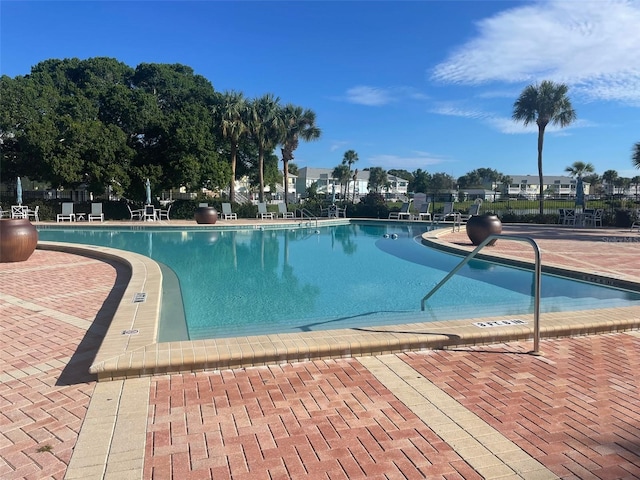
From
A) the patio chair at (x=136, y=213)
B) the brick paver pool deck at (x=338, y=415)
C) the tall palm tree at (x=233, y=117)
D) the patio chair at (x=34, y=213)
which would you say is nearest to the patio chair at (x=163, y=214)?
the patio chair at (x=136, y=213)

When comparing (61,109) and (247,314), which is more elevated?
(61,109)

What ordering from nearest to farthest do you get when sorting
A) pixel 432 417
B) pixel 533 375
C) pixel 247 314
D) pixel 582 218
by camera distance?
pixel 432 417, pixel 533 375, pixel 247 314, pixel 582 218

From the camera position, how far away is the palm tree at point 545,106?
28000mm

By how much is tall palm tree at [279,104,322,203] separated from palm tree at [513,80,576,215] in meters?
14.8

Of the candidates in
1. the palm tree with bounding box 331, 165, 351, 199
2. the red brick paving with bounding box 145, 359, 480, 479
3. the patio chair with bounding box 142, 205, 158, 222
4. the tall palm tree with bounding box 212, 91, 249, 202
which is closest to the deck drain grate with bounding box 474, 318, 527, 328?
the red brick paving with bounding box 145, 359, 480, 479

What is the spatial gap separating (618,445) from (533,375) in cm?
104

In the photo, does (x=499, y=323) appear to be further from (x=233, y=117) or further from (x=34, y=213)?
(x=233, y=117)

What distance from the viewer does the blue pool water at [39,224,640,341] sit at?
5809 millimetres

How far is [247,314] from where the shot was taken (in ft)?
19.9

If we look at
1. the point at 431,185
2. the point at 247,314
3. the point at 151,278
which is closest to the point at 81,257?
the point at 151,278

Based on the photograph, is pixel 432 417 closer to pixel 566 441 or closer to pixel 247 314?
pixel 566 441

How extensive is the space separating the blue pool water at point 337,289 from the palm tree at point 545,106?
20.1 metres

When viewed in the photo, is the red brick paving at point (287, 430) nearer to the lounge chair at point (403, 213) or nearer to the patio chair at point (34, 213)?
the lounge chair at point (403, 213)

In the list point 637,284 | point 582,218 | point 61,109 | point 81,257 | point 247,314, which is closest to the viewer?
point 247,314
